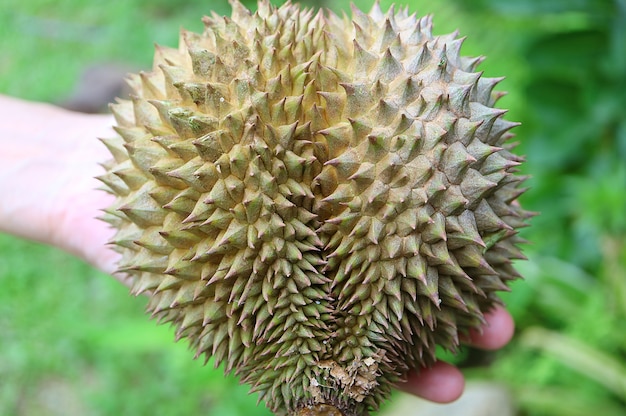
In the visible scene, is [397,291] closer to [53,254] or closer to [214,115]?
[214,115]

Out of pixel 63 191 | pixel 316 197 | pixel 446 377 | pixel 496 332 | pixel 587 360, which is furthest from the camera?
pixel 587 360

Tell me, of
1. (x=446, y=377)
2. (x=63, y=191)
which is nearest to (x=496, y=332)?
(x=446, y=377)

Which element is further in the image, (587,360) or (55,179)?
(587,360)

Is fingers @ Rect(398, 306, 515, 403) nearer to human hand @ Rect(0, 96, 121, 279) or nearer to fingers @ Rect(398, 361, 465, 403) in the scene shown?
fingers @ Rect(398, 361, 465, 403)

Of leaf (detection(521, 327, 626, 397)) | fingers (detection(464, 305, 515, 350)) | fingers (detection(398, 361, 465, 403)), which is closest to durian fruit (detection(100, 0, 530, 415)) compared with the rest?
fingers (detection(398, 361, 465, 403))

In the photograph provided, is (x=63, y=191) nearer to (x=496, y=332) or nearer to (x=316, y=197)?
(x=316, y=197)
